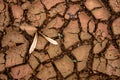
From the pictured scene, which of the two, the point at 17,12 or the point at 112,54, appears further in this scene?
the point at 17,12

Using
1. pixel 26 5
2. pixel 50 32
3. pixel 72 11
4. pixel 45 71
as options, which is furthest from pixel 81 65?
pixel 26 5

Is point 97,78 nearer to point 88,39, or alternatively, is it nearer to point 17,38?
point 88,39

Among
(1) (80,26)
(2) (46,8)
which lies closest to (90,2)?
(1) (80,26)

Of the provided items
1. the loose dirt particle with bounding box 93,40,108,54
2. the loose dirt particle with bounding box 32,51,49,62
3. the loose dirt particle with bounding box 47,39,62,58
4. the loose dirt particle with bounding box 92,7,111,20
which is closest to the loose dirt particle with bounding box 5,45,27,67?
the loose dirt particle with bounding box 32,51,49,62

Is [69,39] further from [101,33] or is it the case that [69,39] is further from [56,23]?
[101,33]

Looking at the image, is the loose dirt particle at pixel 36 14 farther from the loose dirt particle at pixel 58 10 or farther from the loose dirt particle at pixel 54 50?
the loose dirt particle at pixel 54 50

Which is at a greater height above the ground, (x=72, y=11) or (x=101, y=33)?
(x=72, y=11)

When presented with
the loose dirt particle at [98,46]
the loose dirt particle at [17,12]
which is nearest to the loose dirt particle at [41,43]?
the loose dirt particle at [17,12]
